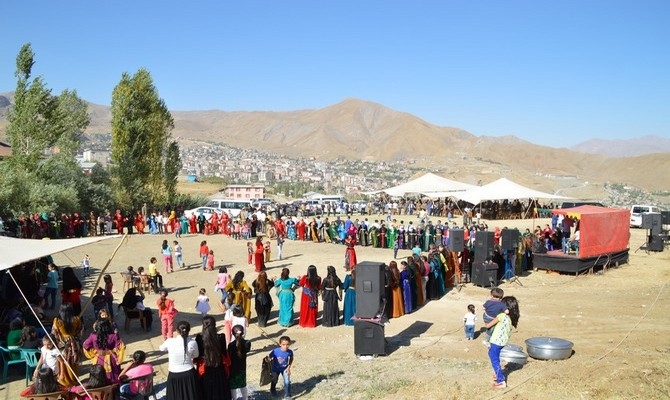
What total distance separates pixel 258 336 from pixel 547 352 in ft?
19.2

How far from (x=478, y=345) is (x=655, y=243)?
58.5 ft

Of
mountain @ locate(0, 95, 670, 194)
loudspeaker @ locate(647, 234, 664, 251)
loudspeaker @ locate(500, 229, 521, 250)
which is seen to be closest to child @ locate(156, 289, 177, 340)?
loudspeaker @ locate(500, 229, 521, 250)

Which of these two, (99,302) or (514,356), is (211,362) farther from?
(99,302)

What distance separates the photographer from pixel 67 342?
339 inches

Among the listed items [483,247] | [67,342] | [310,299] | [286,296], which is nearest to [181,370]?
[67,342]

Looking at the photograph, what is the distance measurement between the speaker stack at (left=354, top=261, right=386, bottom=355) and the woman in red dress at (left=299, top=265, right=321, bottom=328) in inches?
95.2

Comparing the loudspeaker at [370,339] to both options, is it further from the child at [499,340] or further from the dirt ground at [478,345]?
the child at [499,340]

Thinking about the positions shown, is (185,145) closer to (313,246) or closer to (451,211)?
(451,211)

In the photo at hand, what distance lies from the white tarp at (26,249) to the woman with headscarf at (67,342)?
1.24 metres

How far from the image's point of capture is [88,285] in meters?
16.9

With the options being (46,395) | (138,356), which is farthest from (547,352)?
(46,395)

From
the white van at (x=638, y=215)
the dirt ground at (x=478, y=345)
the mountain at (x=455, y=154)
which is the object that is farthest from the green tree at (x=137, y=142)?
the mountain at (x=455, y=154)

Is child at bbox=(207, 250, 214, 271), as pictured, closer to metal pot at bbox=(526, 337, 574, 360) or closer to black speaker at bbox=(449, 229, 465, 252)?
black speaker at bbox=(449, 229, 465, 252)

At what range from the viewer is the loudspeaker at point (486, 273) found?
17547 mm
